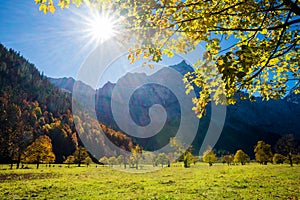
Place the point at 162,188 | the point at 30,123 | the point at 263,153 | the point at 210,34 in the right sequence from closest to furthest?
1. the point at 210,34
2. the point at 162,188
3. the point at 263,153
4. the point at 30,123

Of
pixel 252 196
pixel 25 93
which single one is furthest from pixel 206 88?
pixel 25 93

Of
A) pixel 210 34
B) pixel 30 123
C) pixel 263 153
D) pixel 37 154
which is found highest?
pixel 30 123

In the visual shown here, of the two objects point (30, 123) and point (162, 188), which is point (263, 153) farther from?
point (30, 123)

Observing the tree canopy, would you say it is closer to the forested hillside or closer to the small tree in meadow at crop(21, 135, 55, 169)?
the small tree in meadow at crop(21, 135, 55, 169)

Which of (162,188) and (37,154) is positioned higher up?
(37,154)

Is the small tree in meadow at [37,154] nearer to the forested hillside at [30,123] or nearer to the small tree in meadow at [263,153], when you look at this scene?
the forested hillside at [30,123]

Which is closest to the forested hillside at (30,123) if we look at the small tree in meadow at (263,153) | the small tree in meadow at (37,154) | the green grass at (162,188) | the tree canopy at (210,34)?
the small tree in meadow at (37,154)

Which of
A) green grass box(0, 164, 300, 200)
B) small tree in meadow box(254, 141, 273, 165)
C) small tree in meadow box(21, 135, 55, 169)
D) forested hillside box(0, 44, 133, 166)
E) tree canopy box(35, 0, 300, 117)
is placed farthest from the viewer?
forested hillside box(0, 44, 133, 166)

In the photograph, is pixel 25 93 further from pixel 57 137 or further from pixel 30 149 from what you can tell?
pixel 30 149

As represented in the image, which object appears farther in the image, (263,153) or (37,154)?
(263,153)

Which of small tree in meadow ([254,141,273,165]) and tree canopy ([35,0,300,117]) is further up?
tree canopy ([35,0,300,117])

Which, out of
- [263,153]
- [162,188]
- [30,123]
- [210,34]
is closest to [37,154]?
[162,188]

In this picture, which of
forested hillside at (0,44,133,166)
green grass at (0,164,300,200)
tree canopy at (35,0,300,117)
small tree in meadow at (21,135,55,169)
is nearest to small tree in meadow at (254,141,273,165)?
green grass at (0,164,300,200)

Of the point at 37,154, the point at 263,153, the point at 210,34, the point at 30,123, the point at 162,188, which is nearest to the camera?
the point at 210,34
